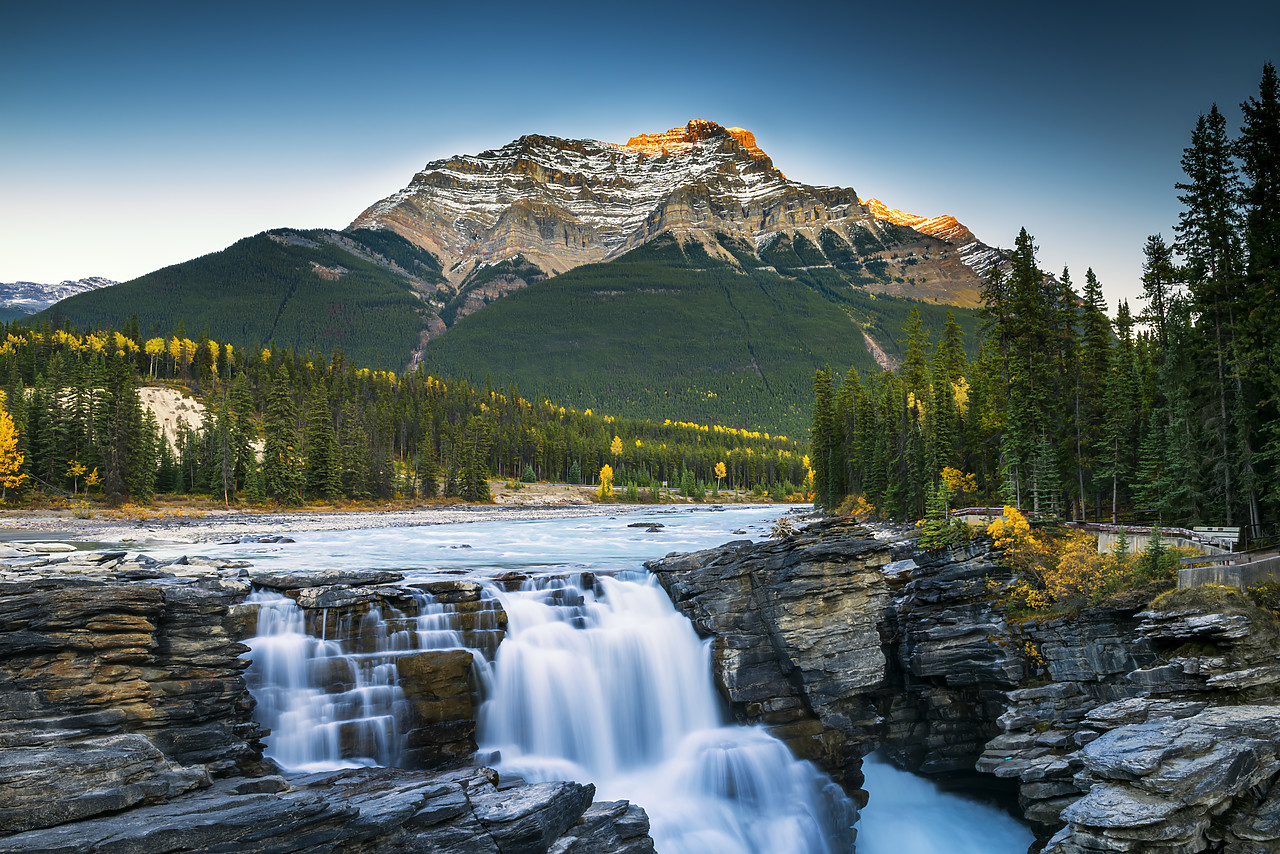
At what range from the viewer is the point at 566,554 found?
145ft

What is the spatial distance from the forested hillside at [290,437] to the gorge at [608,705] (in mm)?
62887

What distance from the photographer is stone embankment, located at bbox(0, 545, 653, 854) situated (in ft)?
36.9

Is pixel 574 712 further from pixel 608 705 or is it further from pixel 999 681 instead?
pixel 999 681

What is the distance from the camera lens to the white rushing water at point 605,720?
1925 cm

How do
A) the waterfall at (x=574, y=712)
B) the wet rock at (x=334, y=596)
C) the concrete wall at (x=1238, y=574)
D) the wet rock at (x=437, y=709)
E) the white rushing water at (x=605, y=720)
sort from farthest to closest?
the wet rock at (x=334, y=596) < the concrete wall at (x=1238, y=574) < the wet rock at (x=437, y=709) < the white rushing water at (x=605, y=720) < the waterfall at (x=574, y=712)

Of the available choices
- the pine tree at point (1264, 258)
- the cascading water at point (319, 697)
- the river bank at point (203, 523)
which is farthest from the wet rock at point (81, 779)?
the river bank at point (203, 523)

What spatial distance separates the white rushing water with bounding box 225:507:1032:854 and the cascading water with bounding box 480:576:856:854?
5cm

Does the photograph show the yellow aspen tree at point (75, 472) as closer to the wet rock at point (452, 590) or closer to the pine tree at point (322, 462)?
the pine tree at point (322, 462)

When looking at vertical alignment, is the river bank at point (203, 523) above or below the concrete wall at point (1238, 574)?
below

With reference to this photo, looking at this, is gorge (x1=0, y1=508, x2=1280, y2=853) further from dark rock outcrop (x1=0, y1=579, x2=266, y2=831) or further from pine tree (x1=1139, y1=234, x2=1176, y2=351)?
pine tree (x1=1139, y1=234, x2=1176, y2=351)

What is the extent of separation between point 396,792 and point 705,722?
12886 millimetres

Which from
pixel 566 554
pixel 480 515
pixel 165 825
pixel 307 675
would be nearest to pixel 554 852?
pixel 165 825

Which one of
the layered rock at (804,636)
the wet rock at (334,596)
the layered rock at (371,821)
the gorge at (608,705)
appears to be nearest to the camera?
the layered rock at (371,821)

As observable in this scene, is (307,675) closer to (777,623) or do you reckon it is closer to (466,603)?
(466,603)
